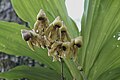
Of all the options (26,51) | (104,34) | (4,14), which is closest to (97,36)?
(104,34)

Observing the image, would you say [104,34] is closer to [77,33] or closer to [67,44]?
[77,33]

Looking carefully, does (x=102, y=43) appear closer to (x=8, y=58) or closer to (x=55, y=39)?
(x=55, y=39)

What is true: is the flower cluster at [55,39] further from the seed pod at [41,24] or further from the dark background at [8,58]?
the dark background at [8,58]

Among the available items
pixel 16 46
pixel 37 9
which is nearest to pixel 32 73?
pixel 16 46

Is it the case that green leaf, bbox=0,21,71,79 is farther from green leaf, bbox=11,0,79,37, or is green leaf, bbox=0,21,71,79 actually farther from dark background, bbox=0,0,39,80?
dark background, bbox=0,0,39,80

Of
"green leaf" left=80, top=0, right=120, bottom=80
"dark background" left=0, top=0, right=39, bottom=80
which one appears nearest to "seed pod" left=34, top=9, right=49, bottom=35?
"green leaf" left=80, top=0, right=120, bottom=80
